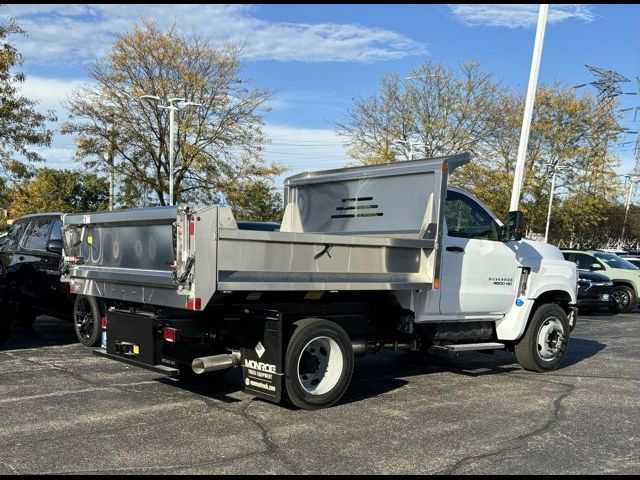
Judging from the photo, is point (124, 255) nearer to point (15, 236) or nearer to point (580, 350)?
point (15, 236)

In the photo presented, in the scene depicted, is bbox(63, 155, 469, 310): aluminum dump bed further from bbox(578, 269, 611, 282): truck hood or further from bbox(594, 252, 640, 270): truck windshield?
bbox(594, 252, 640, 270): truck windshield

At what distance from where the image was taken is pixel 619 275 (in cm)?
1925

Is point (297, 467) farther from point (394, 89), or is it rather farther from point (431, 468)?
point (394, 89)

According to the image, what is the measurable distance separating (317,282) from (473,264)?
2575mm

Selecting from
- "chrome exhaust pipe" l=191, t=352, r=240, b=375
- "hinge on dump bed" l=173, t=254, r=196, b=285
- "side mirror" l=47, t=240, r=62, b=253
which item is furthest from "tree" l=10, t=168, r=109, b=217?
"hinge on dump bed" l=173, t=254, r=196, b=285

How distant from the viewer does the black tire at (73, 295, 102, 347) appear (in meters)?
8.63

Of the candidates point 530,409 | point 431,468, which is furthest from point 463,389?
point 431,468

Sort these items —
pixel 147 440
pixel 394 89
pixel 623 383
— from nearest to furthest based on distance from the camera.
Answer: pixel 147 440
pixel 623 383
pixel 394 89

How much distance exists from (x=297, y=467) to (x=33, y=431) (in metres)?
2.31

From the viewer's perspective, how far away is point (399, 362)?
9.18 meters

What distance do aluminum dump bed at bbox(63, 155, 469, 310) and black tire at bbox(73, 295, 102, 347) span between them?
1.56 m

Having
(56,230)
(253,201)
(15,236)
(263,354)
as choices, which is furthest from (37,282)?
(253,201)

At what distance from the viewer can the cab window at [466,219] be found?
759 centimetres

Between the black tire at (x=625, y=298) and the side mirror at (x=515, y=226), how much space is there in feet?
42.0
